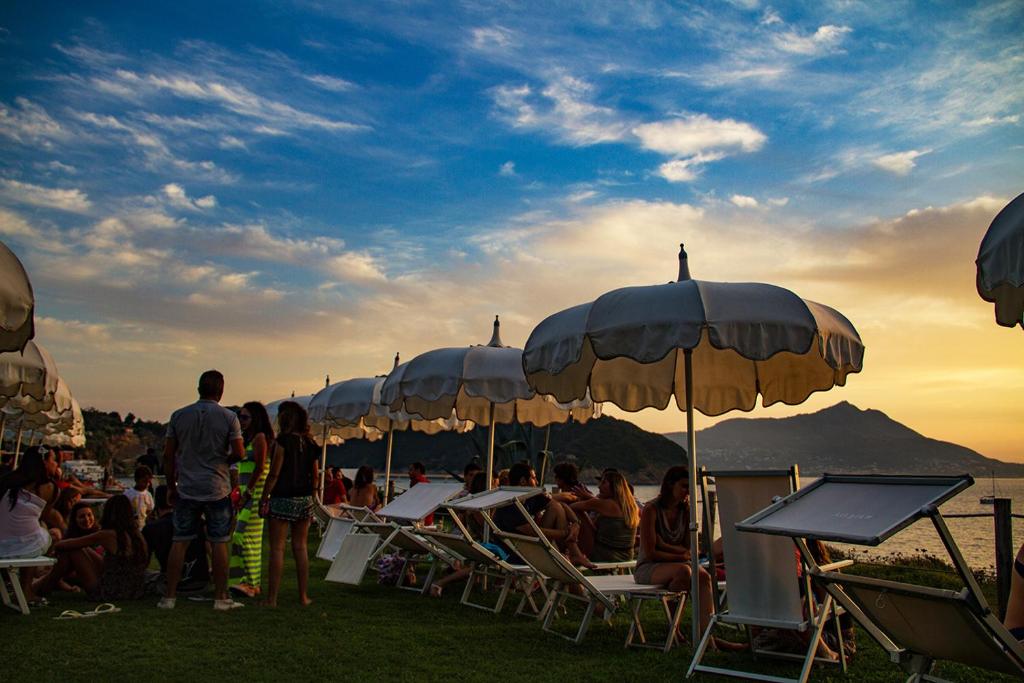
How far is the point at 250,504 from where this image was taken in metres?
7.20

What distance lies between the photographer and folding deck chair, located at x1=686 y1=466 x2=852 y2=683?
4535 millimetres

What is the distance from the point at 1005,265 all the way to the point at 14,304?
483cm

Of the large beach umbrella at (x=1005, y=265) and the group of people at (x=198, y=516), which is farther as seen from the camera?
the group of people at (x=198, y=516)

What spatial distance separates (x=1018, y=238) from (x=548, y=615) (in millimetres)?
4018

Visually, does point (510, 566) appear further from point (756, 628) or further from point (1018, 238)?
point (1018, 238)

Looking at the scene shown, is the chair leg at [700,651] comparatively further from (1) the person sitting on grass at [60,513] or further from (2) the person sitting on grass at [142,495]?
(2) the person sitting on grass at [142,495]

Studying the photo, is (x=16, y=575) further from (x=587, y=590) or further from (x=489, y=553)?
(x=587, y=590)

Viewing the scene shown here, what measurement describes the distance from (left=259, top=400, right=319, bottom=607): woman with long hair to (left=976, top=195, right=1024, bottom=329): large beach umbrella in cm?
493

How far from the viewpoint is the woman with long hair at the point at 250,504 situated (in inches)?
272

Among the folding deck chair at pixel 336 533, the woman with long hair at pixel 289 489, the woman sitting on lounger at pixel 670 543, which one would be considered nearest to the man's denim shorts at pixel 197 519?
the woman with long hair at pixel 289 489

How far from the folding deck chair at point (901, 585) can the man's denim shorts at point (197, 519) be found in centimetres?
440

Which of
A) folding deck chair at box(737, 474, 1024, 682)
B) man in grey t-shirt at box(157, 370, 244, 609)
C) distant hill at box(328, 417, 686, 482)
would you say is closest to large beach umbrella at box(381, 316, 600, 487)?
man in grey t-shirt at box(157, 370, 244, 609)

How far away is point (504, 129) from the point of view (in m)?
13.7

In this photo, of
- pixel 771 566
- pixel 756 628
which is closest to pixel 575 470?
pixel 756 628
